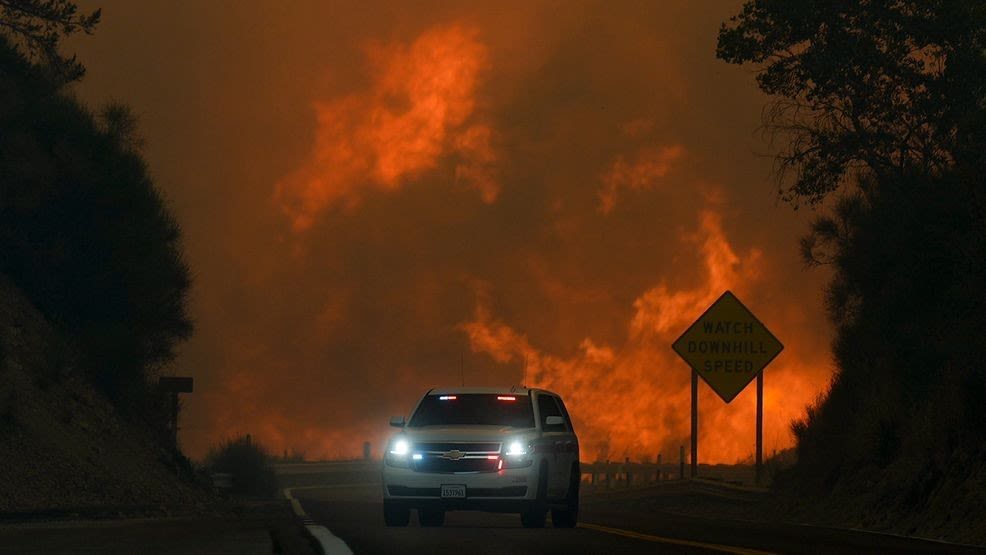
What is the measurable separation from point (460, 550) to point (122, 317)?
23.8 metres

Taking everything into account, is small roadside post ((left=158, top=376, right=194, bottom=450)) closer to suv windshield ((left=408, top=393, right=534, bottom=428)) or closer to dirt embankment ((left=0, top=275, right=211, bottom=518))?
dirt embankment ((left=0, top=275, right=211, bottom=518))

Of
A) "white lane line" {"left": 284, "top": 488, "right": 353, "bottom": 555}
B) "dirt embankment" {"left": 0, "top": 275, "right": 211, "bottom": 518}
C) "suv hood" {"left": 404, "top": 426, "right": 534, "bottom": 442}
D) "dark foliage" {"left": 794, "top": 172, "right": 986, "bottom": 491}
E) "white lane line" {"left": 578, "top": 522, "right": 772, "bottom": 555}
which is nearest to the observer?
"white lane line" {"left": 284, "top": 488, "right": 353, "bottom": 555}

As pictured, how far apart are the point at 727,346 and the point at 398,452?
55.1 ft

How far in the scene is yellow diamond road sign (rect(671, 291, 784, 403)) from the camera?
3862 cm

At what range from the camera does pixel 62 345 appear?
123ft

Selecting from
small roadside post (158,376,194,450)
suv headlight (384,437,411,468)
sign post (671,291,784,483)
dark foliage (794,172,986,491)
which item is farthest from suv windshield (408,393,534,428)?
small roadside post (158,376,194,450)

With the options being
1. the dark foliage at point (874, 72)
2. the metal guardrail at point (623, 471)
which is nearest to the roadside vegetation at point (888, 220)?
the dark foliage at point (874, 72)

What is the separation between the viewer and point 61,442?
3391 cm

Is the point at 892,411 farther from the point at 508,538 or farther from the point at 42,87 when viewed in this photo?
the point at 42,87

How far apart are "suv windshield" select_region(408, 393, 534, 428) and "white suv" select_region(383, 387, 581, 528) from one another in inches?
0.6

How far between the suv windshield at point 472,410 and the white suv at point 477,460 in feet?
0.05

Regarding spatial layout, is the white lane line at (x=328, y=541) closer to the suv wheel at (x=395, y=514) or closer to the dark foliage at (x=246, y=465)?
the suv wheel at (x=395, y=514)

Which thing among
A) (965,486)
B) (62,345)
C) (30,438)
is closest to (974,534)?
(965,486)

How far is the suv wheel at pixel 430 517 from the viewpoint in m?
24.6
